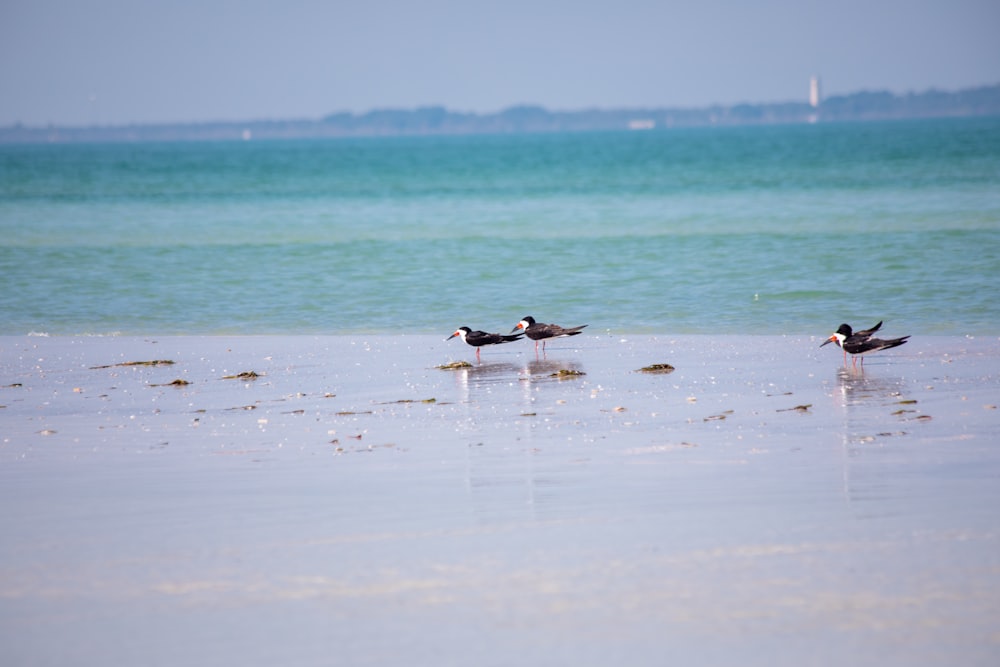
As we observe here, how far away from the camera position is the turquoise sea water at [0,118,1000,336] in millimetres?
22438

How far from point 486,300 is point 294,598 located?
688 inches

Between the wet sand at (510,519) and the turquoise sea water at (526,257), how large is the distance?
6.99 metres

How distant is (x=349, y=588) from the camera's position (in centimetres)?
795

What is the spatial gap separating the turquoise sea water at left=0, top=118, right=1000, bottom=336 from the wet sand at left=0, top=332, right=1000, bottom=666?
22.9 feet

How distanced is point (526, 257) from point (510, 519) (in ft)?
82.4

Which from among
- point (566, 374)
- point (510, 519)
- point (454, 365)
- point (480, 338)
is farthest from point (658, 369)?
point (510, 519)

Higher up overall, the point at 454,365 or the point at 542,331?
the point at 542,331

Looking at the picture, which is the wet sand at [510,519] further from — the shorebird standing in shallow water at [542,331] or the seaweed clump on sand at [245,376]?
the shorebird standing in shallow water at [542,331]

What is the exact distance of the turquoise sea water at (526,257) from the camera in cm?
2244

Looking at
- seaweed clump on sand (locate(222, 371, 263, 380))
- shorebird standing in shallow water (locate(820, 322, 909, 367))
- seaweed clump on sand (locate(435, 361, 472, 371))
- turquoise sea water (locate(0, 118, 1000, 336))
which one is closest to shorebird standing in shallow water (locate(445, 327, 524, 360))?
seaweed clump on sand (locate(435, 361, 472, 371))

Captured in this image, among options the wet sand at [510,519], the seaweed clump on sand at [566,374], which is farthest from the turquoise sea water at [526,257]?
A: the wet sand at [510,519]

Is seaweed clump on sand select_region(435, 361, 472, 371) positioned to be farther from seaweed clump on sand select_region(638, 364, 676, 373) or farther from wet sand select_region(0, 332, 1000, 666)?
seaweed clump on sand select_region(638, 364, 676, 373)

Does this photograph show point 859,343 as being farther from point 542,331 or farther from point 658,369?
point 542,331

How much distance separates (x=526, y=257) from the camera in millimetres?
34094
